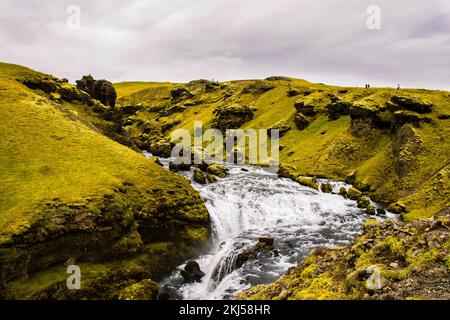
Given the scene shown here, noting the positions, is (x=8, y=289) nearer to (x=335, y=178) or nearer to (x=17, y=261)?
(x=17, y=261)

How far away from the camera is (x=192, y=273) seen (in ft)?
103

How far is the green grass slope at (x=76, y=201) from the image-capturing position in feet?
89.7

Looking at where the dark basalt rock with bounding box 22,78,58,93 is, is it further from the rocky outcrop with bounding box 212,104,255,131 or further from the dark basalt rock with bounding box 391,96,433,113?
the dark basalt rock with bounding box 391,96,433,113

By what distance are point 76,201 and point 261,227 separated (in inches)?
925

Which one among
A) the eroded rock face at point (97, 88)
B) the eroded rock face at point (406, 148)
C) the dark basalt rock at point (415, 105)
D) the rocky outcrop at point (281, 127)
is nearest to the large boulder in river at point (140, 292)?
the eroded rock face at point (406, 148)

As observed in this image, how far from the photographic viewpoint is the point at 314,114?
103m

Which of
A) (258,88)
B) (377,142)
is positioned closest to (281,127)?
(377,142)

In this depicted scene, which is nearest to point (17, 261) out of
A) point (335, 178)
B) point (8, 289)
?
point (8, 289)

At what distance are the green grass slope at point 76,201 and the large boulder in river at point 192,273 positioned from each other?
244 centimetres

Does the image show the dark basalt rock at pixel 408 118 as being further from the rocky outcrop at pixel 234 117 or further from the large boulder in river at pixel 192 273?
the rocky outcrop at pixel 234 117

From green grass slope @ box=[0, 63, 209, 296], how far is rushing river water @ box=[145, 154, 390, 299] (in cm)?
385

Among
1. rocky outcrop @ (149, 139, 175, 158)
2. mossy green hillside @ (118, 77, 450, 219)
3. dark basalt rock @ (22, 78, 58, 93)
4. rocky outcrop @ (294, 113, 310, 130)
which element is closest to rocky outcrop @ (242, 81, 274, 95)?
mossy green hillside @ (118, 77, 450, 219)

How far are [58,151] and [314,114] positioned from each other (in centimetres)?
7736

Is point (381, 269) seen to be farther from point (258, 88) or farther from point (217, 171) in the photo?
point (258, 88)
